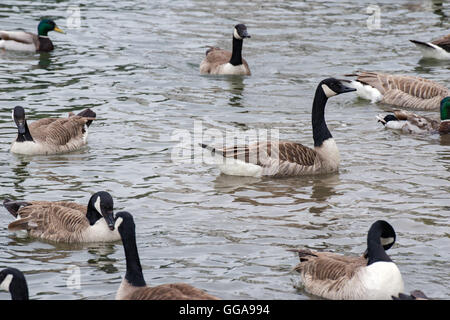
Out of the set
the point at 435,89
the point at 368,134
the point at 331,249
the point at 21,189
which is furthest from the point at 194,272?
the point at 435,89

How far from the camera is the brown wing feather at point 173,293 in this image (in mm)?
8297

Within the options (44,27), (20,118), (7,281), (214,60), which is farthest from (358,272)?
(44,27)

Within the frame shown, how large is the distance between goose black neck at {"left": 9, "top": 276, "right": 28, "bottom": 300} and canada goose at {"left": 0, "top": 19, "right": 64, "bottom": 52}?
1587cm

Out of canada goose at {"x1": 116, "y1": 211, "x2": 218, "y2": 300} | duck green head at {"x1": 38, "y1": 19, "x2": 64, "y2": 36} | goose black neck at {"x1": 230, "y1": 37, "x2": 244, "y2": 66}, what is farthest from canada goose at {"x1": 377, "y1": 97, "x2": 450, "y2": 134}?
duck green head at {"x1": 38, "y1": 19, "x2": 64, "y2": 36}

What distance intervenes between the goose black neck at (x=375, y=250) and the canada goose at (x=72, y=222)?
11.3ft

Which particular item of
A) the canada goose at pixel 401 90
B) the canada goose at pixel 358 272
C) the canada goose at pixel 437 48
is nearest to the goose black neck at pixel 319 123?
the canada goose at pixel 401 90

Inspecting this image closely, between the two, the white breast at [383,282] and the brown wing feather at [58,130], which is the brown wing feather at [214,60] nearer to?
the brown wing feather at [58,130]

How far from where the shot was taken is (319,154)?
47.8 ft

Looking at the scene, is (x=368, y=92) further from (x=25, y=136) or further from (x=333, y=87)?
(x=25, y=136)

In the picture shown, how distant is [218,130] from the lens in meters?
17.1

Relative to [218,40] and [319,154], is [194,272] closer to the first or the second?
[319,154]
